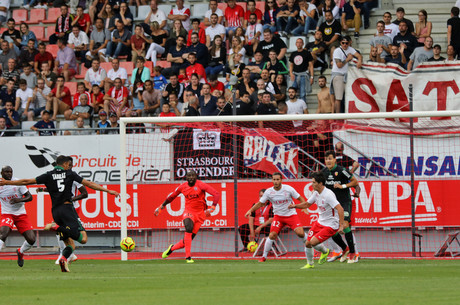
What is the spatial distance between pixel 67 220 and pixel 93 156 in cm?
638

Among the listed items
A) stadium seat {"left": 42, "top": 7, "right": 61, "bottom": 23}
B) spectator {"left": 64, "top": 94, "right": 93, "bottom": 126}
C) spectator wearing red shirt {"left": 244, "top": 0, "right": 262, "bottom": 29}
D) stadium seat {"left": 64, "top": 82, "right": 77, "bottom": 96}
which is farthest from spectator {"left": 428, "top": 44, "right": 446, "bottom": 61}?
stadium seat {"left": 42, "top": 7, "right": 61, "bottom": 23}

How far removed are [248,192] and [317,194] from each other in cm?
488

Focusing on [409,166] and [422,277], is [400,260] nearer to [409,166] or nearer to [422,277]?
[409,166]

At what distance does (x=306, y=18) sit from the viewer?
24766mm

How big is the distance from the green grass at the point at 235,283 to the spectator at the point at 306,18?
31.1 ft

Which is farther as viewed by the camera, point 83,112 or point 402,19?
point 83,112

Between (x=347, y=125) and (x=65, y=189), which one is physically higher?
(x=347, y=125)

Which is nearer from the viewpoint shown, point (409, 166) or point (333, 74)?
point (409, 166)

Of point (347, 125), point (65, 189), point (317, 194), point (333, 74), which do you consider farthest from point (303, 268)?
point (333, 74)

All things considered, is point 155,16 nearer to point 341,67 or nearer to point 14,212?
→ point 341,67

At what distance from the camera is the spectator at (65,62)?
2741 centimetres

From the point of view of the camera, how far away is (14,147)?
22859 millimetres

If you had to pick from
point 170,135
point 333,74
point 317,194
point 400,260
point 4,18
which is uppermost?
point 4,18

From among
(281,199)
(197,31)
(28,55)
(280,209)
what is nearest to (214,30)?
(197,31)
